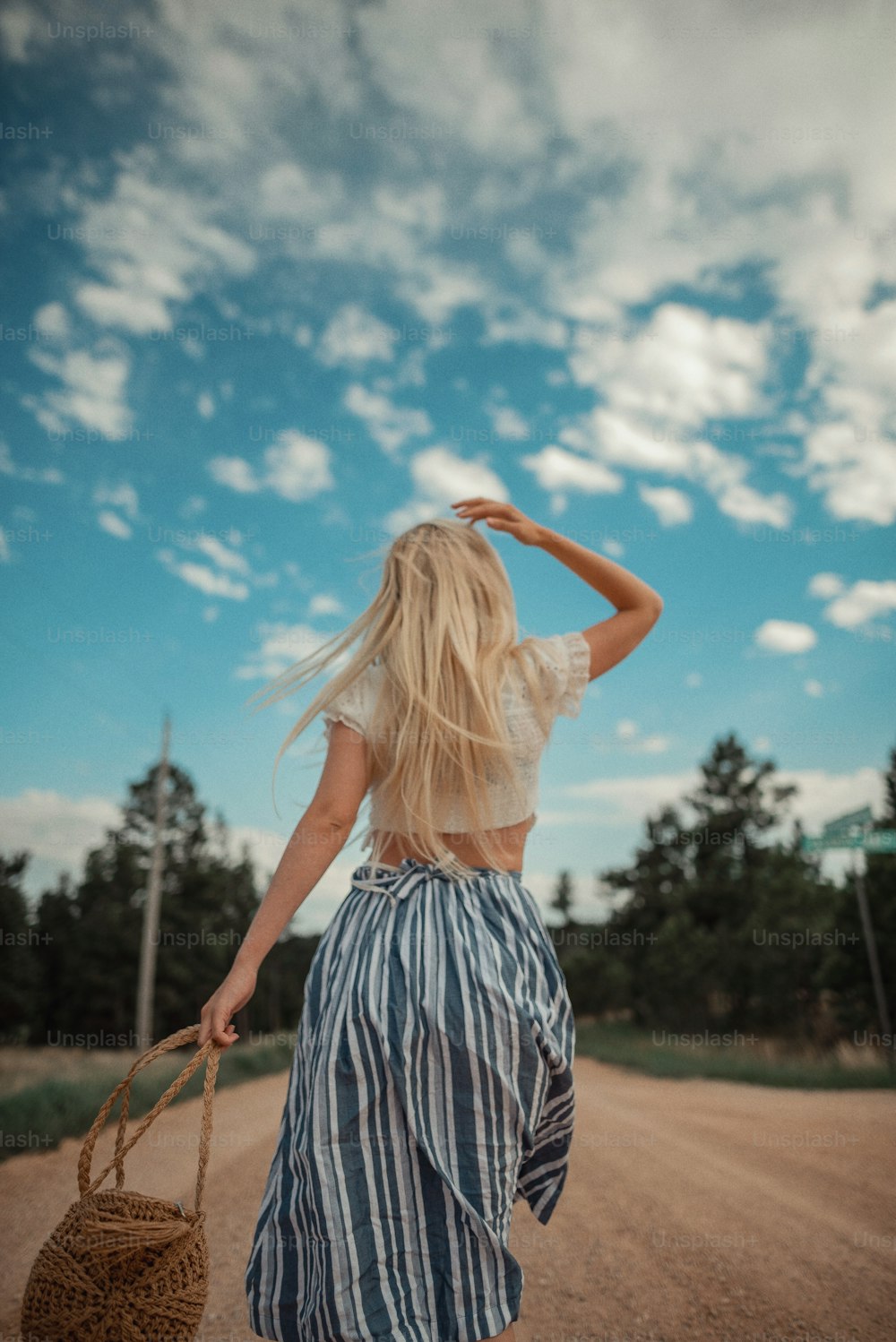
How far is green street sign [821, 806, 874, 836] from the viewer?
47.6 feet

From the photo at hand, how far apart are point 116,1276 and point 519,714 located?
1.33 meters

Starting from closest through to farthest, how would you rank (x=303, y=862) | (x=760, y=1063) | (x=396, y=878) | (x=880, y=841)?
1. (x=303, y=862)
2. (x=396, y=878)
3. (x=760, y=1063)
4. (x=880, y=841)

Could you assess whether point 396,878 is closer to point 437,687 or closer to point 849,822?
point 437,687

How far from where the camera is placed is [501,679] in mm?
2029

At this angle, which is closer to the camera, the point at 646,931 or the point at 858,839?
the point at 858,839

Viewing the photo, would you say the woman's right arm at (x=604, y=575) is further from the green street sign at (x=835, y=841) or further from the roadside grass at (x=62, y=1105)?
the green street sign at (x=835, y=841)

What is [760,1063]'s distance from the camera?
13609 mm

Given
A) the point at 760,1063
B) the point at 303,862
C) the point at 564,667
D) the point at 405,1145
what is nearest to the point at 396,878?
the point at 303,862

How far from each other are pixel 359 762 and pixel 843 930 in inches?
813

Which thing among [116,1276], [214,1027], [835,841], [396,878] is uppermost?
[835,841]

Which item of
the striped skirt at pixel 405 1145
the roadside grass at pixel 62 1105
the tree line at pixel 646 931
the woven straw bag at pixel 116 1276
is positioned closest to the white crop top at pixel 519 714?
the striped skirt at pixel 405 1145

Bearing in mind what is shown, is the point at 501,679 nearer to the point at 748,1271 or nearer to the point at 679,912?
the point at 748,1271

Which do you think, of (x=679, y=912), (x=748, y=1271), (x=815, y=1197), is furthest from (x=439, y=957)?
(x=679, y=912)

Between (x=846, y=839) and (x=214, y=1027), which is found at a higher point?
(x=846, y=839)
